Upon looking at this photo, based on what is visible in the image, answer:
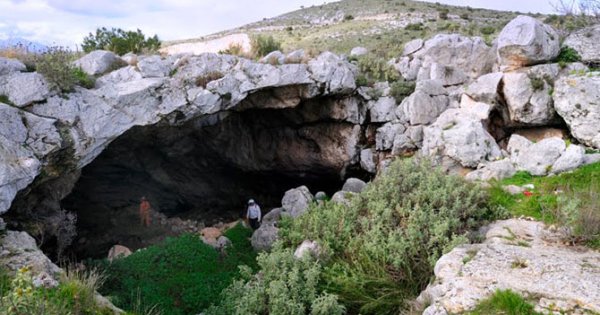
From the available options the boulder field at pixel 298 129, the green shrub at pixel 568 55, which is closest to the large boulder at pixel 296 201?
the boulder field at pixel 298 129

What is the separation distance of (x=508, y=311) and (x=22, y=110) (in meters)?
9.95

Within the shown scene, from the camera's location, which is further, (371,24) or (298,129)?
(371,24)

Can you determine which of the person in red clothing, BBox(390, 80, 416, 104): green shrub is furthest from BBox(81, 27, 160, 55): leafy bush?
BBox(390, 80, 416, 104): green shrub

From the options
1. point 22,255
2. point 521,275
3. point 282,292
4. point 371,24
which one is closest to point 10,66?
point 22,255

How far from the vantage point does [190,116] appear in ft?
40.2

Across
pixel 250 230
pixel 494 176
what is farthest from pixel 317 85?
pixel 494 176

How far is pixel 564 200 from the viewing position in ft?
24.4

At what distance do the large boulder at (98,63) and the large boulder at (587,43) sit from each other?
13.5m

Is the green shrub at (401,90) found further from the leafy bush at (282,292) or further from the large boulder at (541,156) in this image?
the leafy bush at (282,292)

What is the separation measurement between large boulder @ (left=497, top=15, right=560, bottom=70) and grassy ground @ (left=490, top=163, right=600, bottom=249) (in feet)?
13.9

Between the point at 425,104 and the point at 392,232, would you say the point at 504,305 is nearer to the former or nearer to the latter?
the point at 392,232

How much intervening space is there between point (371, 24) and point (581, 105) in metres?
25.5

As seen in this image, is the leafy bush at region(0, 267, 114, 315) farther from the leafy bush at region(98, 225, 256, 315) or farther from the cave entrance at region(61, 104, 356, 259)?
the cave entrance at region(61, 104, 356, 259)

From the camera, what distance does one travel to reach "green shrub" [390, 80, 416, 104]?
47.4ft
